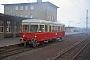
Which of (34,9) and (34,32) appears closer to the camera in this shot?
(34,32)

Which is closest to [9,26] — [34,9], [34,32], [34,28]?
[34,28]

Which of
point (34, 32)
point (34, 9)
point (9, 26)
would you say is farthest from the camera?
point (34, 9)

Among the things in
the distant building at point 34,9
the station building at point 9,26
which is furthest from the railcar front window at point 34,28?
the distant building at point 34,9

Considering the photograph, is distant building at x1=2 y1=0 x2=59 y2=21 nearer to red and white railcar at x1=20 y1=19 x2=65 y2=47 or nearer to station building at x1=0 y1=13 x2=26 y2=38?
station building at x1=0 y1=13 x2=26 y2=38

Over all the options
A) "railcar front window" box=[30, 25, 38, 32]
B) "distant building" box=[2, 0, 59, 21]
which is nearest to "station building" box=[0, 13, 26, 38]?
"railcar front window" box=[30, 25, 38, 32]

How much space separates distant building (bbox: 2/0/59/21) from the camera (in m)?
47.8

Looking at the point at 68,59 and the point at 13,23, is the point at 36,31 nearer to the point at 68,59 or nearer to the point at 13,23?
the point at 68,59

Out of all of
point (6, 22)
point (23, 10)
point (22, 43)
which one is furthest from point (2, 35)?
point (23, 10)

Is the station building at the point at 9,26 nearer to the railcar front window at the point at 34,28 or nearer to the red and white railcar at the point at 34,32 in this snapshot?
the red and white railcar at the point at 34,32

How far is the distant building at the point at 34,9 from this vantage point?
47.8m

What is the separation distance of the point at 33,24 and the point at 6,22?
10.8 metres

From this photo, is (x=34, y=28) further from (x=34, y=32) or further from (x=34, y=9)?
(x=34, y=9)

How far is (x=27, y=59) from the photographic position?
36.6ft

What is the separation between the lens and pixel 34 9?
50438 millimetres
